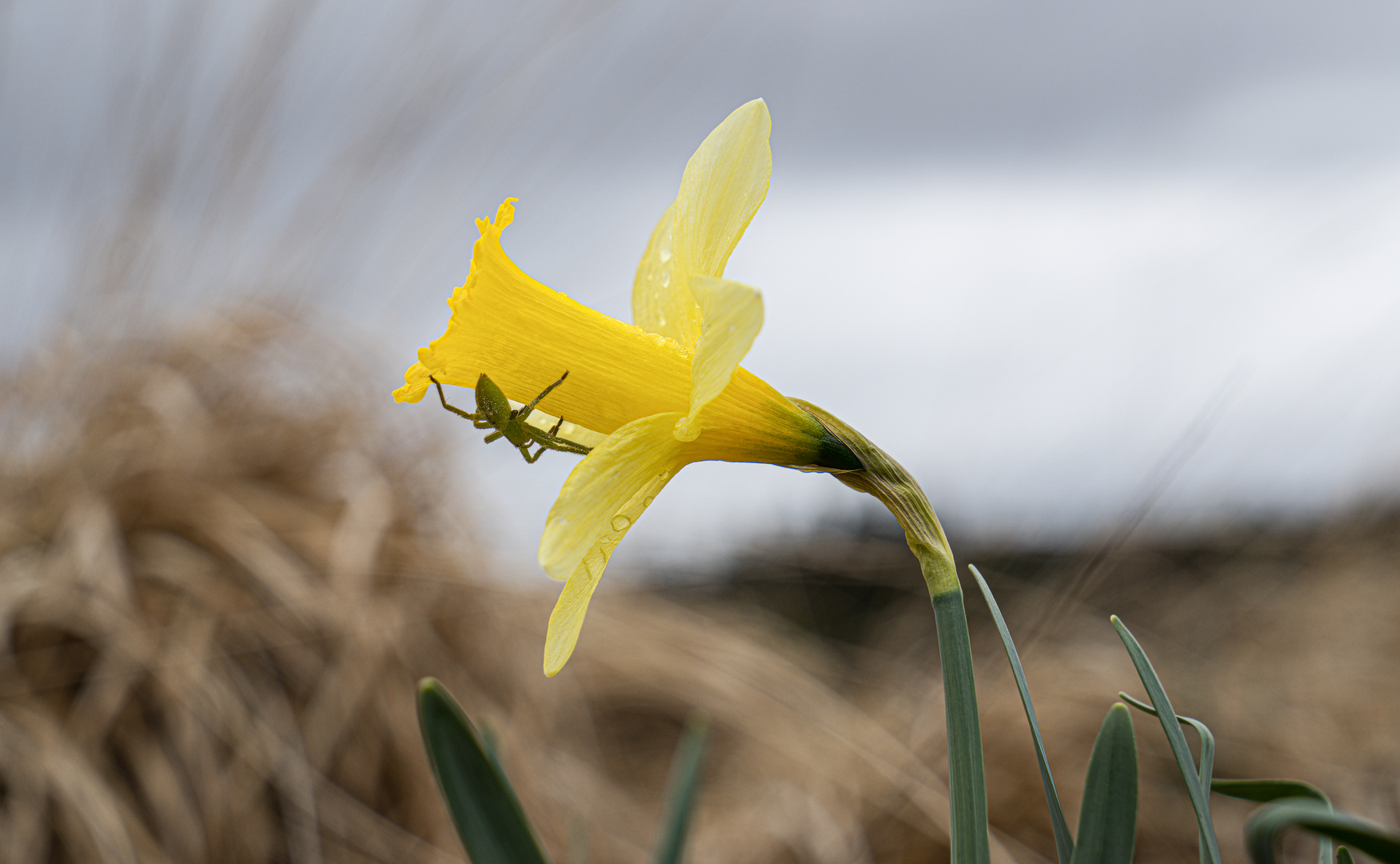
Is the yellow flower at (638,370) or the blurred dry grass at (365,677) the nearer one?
the yellow flower at (638,370)

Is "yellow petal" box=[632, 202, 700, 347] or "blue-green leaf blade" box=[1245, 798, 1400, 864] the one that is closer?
"blue-green leaf blade" box=[1245, 798, 1400, 864]

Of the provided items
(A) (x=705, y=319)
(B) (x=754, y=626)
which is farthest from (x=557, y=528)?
(B) (x=754, y=626)

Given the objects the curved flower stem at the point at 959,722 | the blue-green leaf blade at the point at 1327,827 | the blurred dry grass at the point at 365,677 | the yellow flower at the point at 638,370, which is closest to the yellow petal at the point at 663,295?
the yellow flower at the point at 638,370

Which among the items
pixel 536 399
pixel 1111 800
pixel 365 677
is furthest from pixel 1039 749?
pixel 365 677

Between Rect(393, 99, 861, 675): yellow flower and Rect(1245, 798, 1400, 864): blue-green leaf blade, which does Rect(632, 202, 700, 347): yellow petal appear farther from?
Rect(1245, 798, 1400, 864): blue-green leaf blade

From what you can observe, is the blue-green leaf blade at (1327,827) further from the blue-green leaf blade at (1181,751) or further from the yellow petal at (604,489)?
the yellow petal at (604,489)

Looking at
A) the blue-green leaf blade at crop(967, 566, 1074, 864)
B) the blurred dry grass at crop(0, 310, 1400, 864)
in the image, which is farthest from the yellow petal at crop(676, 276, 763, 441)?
the blurred dry grass at crop(0, 310, 1400, 864)
